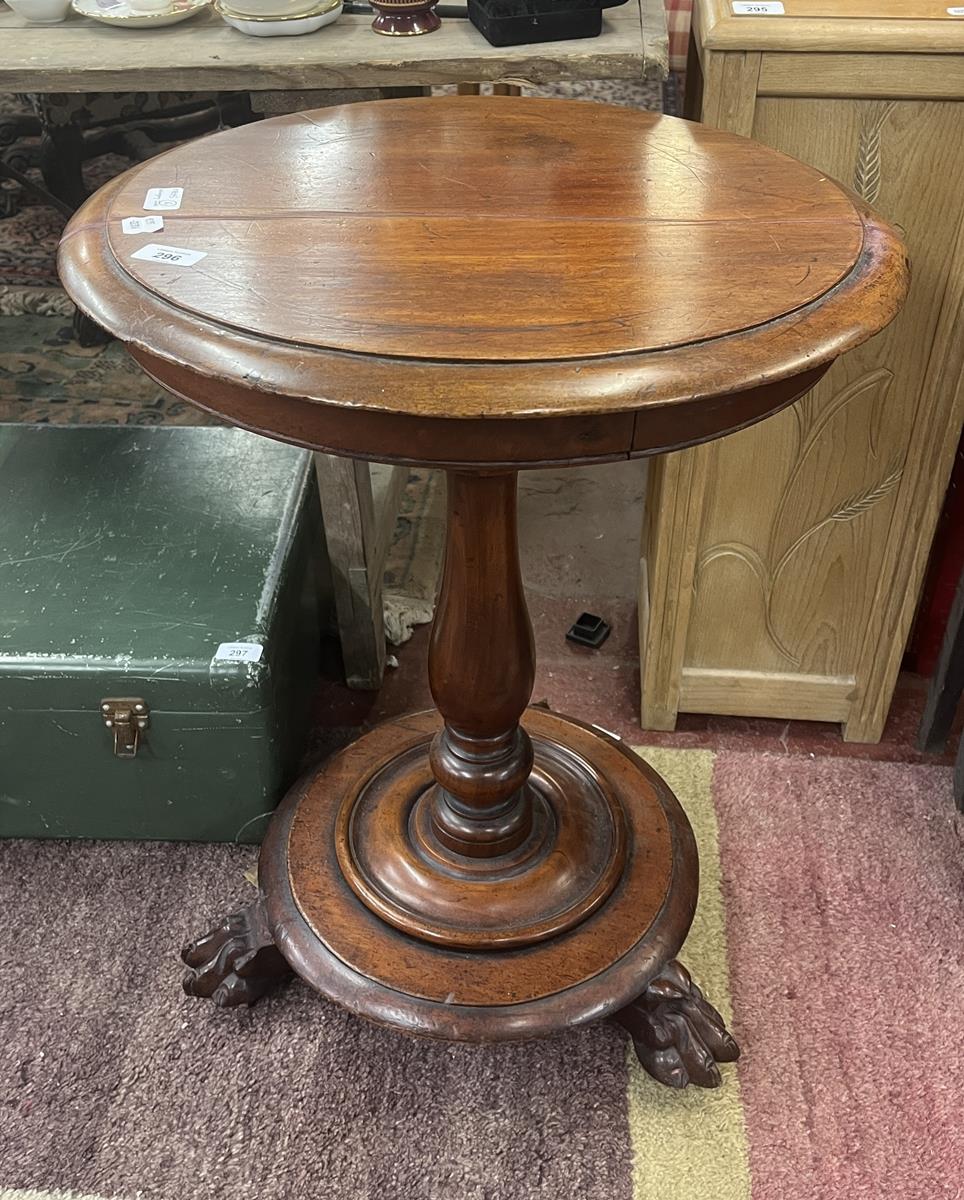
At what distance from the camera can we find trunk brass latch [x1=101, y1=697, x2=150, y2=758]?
1.35 metres

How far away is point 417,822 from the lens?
53.9 inches

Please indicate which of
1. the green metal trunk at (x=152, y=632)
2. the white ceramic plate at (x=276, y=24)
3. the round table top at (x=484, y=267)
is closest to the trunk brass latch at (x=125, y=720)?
the green metal trunk at (x=152, y=632)

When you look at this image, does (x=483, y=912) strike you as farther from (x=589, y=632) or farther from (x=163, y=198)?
(x=163, y=198)

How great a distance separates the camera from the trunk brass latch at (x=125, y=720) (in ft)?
4.42

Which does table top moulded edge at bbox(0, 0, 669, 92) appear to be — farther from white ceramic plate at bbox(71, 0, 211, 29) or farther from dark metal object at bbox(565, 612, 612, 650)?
dark metal object at bbox(565, 612, 612, 650)

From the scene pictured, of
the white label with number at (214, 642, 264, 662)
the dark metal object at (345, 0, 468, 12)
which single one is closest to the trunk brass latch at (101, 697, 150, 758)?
the white label with number at (214, 642, 264, 662)

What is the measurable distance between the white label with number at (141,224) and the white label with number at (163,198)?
0.02 meters

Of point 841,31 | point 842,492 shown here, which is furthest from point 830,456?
point 841,31

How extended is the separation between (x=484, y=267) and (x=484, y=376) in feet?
0.52

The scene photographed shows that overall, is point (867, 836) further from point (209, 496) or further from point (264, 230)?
point (264, 230)

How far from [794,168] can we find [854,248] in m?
0.18

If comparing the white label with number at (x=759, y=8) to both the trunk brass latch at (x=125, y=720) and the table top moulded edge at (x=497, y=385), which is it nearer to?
the table top moulded edge at (x=497, y=385)

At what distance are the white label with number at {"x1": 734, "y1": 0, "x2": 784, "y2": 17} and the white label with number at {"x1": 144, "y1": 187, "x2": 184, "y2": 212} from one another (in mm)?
626

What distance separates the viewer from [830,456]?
144 cm
